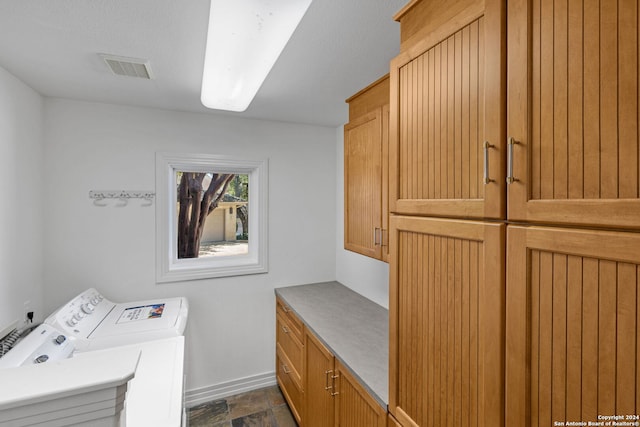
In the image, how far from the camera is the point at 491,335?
735mm

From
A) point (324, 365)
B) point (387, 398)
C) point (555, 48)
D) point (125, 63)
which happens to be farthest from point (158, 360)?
point (555, 48)

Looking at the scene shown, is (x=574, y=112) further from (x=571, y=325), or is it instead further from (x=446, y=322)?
(x=446, y=322)

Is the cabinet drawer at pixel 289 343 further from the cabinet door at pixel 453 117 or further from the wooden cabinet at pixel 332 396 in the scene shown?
the cabinet door at pixel 453 117

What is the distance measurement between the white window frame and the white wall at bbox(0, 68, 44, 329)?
73cm

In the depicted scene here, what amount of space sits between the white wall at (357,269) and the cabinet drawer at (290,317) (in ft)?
2.16

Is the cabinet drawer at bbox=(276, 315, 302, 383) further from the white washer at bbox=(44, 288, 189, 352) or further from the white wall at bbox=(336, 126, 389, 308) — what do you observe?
the white washer at bbox=(44, 288, 189, 352)

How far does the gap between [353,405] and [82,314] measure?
5.89 ft

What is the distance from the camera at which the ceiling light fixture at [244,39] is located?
33.7 inches

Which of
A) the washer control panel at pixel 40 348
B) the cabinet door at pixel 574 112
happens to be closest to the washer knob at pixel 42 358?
the washer control panel at pixel 40 348

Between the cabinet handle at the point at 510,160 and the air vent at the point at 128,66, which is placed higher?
the air vent at the point at 128,66

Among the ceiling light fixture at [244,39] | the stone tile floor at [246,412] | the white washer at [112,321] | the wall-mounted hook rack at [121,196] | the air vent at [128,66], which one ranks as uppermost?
the air vent at [128,66]

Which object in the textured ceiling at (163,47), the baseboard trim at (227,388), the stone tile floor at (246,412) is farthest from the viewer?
the baseboard trim at (227,388)

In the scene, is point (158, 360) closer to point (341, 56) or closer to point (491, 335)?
point (491, 335)

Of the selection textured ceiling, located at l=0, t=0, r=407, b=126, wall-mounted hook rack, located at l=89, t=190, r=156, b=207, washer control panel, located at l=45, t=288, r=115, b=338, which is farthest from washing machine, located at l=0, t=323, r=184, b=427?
wall-mounted hook rack, located at l=89, t=190, r=156, b=207
